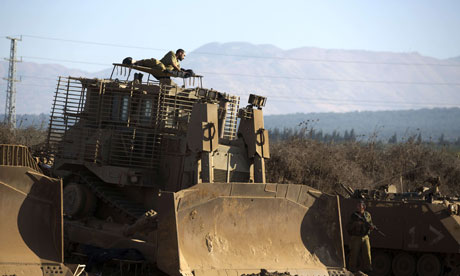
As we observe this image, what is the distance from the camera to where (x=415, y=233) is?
1739 cm

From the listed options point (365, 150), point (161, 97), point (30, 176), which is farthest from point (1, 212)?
point (365, 150)

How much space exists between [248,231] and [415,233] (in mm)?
6081

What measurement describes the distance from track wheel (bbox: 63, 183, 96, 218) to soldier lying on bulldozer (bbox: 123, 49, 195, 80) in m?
2.96

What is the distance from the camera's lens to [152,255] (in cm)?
1321

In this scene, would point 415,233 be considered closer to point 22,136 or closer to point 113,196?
point 113,196

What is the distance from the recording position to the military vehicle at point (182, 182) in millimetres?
12461

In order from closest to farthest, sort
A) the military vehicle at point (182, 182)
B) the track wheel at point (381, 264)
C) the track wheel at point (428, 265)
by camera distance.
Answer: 1. the military vehicle at point (182, 182)
2. the track wheel at point (428, 265)
3. the track wheel at point (381, 264)

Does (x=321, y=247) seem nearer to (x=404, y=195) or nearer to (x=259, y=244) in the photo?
(x=259, y=244)

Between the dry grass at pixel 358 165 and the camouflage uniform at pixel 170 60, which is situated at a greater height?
the camouflage uniform at pixel 170 60

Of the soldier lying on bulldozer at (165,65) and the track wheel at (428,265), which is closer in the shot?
the soldier lying on bulldozer at (165,65)

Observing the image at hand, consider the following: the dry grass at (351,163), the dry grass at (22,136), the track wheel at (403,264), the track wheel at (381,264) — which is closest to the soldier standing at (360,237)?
the track wheel at (381,264)

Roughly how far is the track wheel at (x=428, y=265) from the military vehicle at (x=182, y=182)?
15.2ft

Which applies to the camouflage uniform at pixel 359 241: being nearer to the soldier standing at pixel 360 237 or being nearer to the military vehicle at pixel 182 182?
the soldier standing at pixel 360 237

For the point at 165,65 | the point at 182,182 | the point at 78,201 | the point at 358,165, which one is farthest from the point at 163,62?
the point at 358,165
